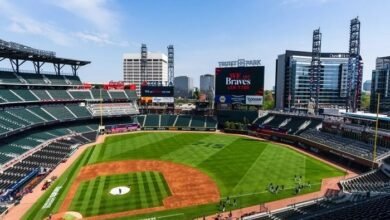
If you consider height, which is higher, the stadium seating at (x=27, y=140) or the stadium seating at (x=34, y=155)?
the stadium seating at (x=27, y=140)

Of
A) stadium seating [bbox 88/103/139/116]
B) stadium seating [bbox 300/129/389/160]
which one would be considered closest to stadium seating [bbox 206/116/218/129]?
stadium seating [bbox 88/103/139/116]

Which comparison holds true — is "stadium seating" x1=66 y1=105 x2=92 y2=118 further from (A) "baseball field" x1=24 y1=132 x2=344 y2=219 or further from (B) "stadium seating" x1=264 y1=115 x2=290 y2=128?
(B) "stadium seating" x1=264 y1=115 x2=290 y2=128

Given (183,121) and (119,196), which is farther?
(183,121)

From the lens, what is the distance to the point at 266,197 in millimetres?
38656

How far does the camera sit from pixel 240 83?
96.9 metres

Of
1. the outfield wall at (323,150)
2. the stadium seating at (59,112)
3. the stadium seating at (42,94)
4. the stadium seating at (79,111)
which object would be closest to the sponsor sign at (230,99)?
the outfield wall at (323,150)

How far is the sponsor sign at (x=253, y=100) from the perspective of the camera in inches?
3757

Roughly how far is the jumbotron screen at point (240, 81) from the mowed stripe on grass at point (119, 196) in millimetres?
55765

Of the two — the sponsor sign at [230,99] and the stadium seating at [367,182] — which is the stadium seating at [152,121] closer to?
the sponsor sign at [230,99]

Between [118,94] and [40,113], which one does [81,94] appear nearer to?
[118,94]

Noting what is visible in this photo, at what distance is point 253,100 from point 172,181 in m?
57.8

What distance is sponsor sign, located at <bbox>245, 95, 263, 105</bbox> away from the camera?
9544 centimetres

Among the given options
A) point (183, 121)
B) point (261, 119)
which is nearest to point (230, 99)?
point (261, 119)

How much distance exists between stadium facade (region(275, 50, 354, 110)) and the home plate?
126661 millimetres
